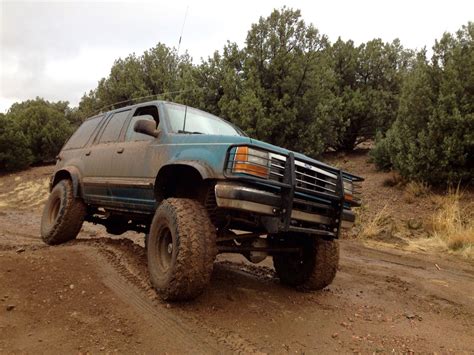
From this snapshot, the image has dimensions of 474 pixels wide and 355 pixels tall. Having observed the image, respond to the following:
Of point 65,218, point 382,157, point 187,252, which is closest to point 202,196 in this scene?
point 187,252

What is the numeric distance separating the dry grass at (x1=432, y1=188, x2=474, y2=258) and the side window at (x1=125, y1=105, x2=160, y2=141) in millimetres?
6020

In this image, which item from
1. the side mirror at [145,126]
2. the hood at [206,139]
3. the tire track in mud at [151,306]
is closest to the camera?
the tire track in mud at [151,306]

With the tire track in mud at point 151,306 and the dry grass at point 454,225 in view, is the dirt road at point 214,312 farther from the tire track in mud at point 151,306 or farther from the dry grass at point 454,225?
the dry grass at point 454,225

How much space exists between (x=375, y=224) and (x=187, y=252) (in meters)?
6.84

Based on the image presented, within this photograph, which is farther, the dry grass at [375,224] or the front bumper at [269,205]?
the dry grass at [375,224]

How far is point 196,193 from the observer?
4.25 m

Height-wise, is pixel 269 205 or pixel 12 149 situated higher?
pixel 269 205

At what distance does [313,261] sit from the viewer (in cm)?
454

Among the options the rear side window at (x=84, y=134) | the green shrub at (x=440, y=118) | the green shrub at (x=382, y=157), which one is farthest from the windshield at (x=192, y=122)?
the green shrub at (x=382, y=157)

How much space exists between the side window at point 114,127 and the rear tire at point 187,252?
2.12 meters

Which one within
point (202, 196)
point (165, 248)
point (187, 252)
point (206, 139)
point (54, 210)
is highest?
point (206, 139)

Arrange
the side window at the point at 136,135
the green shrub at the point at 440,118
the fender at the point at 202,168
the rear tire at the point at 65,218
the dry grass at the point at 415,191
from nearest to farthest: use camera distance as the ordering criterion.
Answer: the fender at the point at 202,168
the side window at the point at 136,135
the rear tire at the point at 65,218
the green shrub at the point at 440,118
the dry grass at the point at 415,191

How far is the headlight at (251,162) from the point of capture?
338 cm

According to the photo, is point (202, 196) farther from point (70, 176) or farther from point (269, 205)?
point (70, 176)
